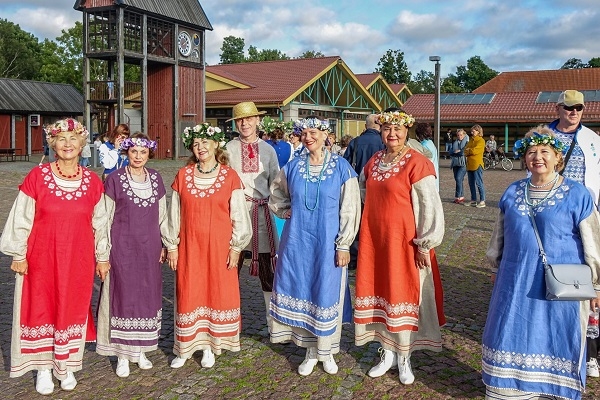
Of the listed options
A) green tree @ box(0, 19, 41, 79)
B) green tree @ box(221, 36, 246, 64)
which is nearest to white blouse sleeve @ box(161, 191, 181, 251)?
green tree @ box(0, 19, 41, 79)

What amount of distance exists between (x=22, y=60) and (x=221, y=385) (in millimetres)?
62602

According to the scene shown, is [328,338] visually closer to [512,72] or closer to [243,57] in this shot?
Answer: [512,72]

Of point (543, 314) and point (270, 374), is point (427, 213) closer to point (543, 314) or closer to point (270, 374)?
point (543, 314)

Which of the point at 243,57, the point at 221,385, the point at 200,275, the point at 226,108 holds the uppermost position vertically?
the point at 243,57

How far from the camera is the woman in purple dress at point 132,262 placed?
14.0 feet

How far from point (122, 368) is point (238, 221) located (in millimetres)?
1304

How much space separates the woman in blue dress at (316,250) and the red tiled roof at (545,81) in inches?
1562

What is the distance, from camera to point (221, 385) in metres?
4.16

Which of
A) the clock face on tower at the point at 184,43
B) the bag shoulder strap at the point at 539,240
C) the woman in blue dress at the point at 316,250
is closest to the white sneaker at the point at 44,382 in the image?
the woman in blue dress at the point at 316,250

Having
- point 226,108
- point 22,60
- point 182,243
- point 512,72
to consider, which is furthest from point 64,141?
point 22,60

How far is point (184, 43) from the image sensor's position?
29.2 m

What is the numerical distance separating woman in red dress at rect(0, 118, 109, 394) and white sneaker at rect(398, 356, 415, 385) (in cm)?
216

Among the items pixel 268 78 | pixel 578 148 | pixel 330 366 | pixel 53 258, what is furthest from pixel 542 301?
pixel 268 78

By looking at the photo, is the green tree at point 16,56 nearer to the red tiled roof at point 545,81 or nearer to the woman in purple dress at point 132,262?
the red tiled roof at point 545,81
